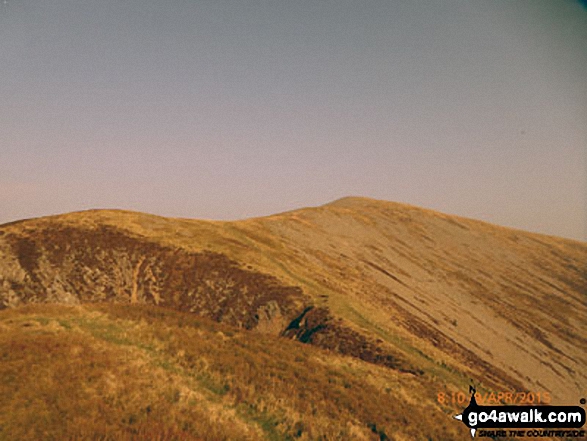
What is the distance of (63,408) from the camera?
414 inches

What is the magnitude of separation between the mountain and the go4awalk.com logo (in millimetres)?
1049

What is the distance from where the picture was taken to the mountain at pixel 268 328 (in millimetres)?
12883

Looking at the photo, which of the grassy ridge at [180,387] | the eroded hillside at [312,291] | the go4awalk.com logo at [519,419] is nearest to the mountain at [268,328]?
the grassy ridge at [180,387]

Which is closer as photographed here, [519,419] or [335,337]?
[519,419]

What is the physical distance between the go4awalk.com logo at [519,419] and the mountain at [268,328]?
1.05 metres

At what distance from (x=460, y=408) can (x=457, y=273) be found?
5866cm

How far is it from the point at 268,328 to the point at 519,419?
18028mm

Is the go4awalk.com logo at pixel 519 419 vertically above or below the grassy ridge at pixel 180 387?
below

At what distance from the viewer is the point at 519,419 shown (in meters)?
17.5

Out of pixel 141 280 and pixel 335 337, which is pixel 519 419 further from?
pixel 141 280
